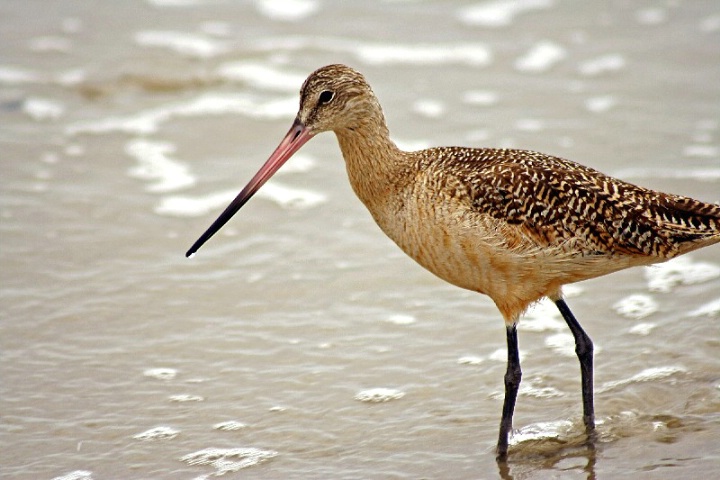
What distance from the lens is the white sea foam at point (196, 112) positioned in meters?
9.63

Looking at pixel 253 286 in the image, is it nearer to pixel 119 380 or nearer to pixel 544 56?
pixel 119 380

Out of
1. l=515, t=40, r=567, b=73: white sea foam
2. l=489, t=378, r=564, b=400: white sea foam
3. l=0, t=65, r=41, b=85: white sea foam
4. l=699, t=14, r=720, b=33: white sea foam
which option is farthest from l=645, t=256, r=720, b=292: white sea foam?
l=0, t=65, r=41, b=85: white sea foam

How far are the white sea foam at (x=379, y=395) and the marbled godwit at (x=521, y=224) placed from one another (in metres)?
0.77

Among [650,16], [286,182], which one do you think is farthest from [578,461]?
[650,16]

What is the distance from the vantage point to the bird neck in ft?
19.1

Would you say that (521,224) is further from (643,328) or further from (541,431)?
(643,328)

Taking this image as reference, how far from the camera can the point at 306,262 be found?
7.75 metres

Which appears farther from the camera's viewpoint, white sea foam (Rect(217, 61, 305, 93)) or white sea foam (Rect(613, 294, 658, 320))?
white sea foam (Rect(217, 61, 305, 93))

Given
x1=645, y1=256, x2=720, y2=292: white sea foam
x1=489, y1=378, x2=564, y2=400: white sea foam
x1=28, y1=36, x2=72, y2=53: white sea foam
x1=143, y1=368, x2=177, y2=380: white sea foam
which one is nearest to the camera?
x1=489, y1=378, x2=564, y2=400: white sea foam

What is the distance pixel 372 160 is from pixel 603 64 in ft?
16.8

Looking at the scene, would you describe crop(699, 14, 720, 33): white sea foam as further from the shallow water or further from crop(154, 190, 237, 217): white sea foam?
crop(154, 190, 237, 217): white sea foam

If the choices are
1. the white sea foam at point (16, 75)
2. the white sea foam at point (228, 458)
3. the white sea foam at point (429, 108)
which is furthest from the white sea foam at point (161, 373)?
the white sea foam at point (16, 75)

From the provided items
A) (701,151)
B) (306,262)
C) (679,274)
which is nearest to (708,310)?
(679,274)

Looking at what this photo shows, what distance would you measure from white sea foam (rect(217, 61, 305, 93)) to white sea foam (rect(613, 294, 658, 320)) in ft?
14.1
